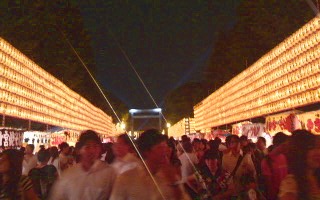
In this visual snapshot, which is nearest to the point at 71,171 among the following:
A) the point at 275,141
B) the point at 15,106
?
the point at 275,141

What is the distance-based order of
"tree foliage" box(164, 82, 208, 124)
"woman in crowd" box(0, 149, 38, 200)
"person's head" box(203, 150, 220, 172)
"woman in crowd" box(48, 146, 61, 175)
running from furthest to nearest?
"tree foliage" box(164, 82, 208, 124), "woman in crowd" box(48, 146, 61, 175), "person's head" box(203, 150, 220, 172), "woman in crowd" box(0, 149, 38, 200)

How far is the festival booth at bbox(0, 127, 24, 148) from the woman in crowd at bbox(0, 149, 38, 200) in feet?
29.0

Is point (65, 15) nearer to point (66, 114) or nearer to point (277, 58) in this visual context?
point (66, 114)

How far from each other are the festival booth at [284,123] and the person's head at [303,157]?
37.1 feet

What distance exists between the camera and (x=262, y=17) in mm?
26828

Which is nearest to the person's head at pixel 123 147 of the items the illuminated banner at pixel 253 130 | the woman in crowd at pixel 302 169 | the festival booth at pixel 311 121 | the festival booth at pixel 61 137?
the woman in crowd at pixel 302 169

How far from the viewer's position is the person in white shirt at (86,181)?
3.87m

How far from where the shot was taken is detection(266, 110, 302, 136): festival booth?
14.5 metres

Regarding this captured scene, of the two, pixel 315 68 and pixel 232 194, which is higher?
pixel 315 68

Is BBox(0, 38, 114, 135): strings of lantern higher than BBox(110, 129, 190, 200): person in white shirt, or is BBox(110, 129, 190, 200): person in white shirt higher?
BBox(0, 38, 114, 135): strings of lantern

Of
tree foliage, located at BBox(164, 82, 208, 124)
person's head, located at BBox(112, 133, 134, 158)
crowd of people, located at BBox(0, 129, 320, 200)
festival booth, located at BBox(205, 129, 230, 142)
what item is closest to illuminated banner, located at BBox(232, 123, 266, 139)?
festival booth, located at BBox(205, 129, 230, 142)

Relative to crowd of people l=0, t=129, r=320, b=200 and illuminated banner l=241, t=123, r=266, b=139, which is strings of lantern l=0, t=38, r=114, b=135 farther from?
illuminated banner l=241, t=123, r=266, b=139

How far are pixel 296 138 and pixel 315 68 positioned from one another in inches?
379

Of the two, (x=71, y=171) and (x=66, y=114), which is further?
(x=66, y=114)
